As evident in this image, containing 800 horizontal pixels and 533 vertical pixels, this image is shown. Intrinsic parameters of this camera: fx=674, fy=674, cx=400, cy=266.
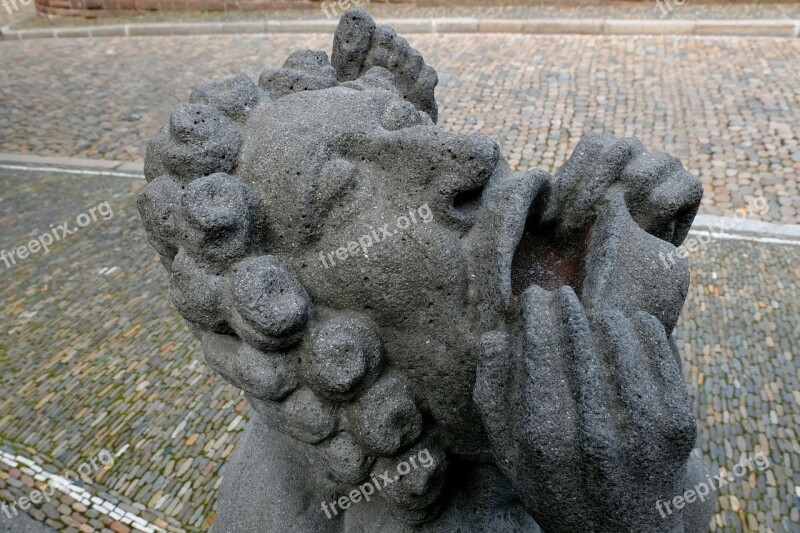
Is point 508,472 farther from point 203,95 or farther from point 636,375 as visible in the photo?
point 203,95

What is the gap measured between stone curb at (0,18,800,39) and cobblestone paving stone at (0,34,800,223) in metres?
0.19

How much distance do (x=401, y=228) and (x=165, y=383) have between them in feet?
9.47

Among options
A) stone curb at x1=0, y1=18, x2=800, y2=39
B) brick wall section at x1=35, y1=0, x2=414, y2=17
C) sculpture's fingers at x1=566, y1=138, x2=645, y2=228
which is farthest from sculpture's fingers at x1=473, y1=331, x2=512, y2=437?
brick wall section at x1=35, y1=0, x2=414, y2=17

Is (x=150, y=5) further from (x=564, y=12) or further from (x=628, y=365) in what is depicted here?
(x=628, y=365)

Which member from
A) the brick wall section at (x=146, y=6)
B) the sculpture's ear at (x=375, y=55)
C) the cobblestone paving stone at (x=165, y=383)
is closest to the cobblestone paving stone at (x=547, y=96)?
the cobblestone paving stone at (x=165, y=383)

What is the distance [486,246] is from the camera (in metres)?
1.51

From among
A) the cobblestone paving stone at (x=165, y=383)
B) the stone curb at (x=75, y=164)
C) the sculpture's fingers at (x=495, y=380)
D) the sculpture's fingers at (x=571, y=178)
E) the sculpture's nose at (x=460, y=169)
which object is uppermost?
the sculpture's nose at (x=460, y=169)

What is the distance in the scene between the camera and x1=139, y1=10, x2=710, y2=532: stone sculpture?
131cm

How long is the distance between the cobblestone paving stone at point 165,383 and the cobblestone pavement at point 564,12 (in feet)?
19.8

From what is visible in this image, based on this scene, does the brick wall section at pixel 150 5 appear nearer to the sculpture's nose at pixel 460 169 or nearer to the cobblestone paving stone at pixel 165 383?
the cobblestone paving stone at pixel 165 383

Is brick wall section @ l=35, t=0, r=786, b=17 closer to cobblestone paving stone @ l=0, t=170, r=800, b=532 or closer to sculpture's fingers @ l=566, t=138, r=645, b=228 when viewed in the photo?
cobblestone paving stone @ l=0, t=170, r=800, b=532

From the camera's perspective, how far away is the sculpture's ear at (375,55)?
2.12m

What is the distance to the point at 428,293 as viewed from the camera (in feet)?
5.11

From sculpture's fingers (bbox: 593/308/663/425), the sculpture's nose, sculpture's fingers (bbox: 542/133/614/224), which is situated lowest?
sculpture's fingers (bbox: 593/308/663/425)
